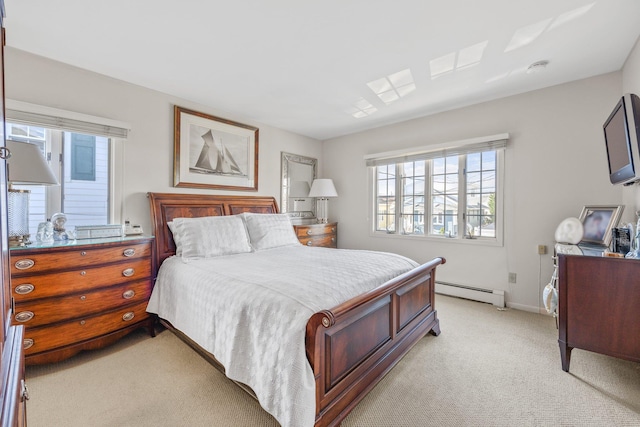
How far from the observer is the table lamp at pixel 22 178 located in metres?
1.92

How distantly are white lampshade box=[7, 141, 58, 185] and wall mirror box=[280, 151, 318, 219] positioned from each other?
9.04 ft

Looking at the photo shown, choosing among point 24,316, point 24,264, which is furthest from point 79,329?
point 24,264

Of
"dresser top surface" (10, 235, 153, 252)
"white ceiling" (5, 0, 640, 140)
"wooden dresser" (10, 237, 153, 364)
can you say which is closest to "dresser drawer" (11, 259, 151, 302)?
"wooden dresser" (10, 237, 153, 364)

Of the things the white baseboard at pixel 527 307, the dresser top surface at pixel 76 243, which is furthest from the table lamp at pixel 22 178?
the white baseboard at pixel 527 307

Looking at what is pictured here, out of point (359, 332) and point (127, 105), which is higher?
point (127, 105)

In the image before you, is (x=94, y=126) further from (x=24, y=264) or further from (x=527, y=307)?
(x=527, y=307)

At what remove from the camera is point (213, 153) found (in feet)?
11.5

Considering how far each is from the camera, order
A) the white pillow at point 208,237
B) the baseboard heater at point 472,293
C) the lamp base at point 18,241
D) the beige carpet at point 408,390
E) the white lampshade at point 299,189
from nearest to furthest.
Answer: the beige carpet at point 408,390, the lamp base at point 18,241, the white pillow at point 208,237, the baseboard heater at point 472,293, the white lampshade at point 299,189

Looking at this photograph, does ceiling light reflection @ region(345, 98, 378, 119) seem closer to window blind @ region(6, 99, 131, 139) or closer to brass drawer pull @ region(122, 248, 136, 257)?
window blind @ region(6, 99, 131, 139)

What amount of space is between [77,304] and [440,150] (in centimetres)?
412

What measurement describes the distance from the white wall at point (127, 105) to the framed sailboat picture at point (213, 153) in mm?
92

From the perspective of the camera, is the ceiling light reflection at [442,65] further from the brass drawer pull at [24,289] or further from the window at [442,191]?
the brass drawer pull at [24,289]

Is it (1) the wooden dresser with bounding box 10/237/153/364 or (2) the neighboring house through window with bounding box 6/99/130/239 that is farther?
(2) the neighboring house through window with bounding box 6/99/130/239

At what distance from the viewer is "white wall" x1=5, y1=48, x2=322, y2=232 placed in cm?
229
